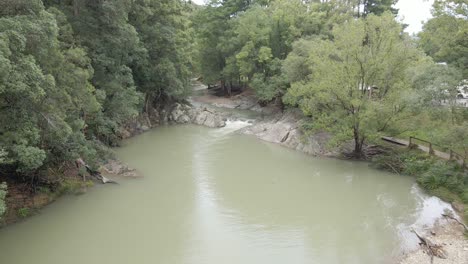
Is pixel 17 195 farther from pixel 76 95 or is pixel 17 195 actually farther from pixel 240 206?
pixel 240 206

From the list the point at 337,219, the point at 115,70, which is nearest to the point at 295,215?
the point at 337,219

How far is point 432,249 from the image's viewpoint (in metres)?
13.3

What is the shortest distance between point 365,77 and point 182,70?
17.7 m

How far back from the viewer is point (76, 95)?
16.9m

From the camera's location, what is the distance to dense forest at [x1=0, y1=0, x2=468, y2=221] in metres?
12.2

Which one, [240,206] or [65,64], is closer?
[65,64]

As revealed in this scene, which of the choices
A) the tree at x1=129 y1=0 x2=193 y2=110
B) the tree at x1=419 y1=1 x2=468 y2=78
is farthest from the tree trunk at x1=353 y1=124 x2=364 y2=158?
the tree at x1=129 y1=0 x2=193 y2=110

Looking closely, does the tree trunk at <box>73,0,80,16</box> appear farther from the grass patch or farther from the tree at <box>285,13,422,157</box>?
the grass patch

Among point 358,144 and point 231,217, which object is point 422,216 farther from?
point 231,217

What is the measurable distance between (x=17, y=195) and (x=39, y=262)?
432 centimetres

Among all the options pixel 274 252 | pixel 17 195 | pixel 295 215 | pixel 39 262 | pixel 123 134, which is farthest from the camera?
pixel 123 134

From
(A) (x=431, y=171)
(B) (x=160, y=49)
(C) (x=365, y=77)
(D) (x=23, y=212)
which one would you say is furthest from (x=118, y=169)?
(A) (x=431, y=171)

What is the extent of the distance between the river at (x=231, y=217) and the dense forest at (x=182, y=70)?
7.82 ft

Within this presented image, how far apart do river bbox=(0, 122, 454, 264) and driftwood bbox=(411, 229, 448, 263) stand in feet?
1.13
